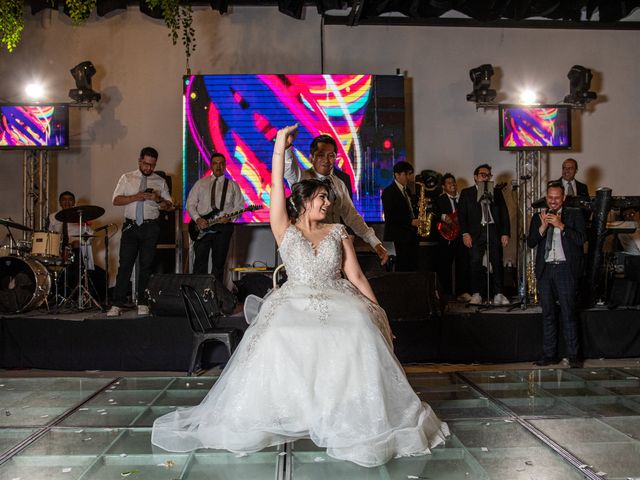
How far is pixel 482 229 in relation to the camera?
318 inches

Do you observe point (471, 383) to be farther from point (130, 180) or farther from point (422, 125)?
point (422, 125)

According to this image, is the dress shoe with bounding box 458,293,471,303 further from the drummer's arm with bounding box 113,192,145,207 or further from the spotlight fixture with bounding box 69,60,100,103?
the spotlight fixture with bounding box 69,60,100,103

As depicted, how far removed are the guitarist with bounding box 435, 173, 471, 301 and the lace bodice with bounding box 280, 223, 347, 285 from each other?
5.18 metres

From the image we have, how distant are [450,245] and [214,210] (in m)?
3.24

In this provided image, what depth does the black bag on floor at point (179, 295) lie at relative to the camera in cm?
640

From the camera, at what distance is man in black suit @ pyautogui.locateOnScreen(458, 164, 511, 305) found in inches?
316

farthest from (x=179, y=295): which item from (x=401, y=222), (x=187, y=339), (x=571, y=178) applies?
(x=571, y=178)

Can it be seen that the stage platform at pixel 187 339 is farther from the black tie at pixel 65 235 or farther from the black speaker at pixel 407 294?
the black tie at pixel 65 235

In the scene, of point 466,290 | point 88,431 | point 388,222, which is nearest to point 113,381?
point 88,431

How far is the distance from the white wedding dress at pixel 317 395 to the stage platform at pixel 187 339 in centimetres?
307

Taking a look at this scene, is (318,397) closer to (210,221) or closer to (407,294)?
(407,294)

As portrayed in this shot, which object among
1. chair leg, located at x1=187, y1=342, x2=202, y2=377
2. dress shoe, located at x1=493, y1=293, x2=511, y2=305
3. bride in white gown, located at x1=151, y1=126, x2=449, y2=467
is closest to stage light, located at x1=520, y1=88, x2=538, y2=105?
dress shoe, located at x1=493, y1=293, x2=511, y2=305

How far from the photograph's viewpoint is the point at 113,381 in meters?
5.09

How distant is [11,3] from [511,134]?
6.60 meters
